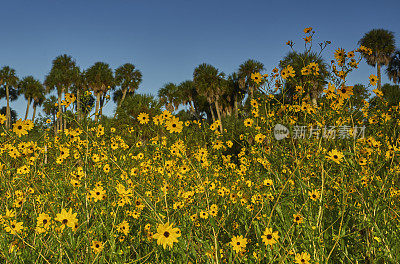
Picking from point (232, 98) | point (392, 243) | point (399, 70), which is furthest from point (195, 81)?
point (392, 243)

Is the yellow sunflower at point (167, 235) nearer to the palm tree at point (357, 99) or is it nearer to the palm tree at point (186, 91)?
the palm tree at point (357, 99)

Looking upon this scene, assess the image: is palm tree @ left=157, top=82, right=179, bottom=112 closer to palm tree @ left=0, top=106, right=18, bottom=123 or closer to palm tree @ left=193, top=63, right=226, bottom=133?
palm tree @ left=193, top=63, right=226, bottom=133

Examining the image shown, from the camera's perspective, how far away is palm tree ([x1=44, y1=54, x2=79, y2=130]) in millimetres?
32938

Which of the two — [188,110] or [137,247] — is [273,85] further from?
[188,110]

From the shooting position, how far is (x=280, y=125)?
349 cm

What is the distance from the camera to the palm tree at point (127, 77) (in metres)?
35.1

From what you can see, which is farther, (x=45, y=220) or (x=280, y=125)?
(x=280, y=125)

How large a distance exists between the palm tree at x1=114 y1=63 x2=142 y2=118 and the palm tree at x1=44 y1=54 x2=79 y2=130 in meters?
4.91

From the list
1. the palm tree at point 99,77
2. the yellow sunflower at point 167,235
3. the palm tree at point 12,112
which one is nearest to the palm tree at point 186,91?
the palm tree at point 99,77

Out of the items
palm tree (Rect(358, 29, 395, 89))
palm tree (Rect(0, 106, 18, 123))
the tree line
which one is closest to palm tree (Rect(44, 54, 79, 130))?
the tree line

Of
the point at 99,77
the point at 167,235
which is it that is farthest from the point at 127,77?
the point at 167,235

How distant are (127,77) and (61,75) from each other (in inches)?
288

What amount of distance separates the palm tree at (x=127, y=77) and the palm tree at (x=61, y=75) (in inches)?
193

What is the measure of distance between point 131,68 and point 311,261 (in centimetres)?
3583
